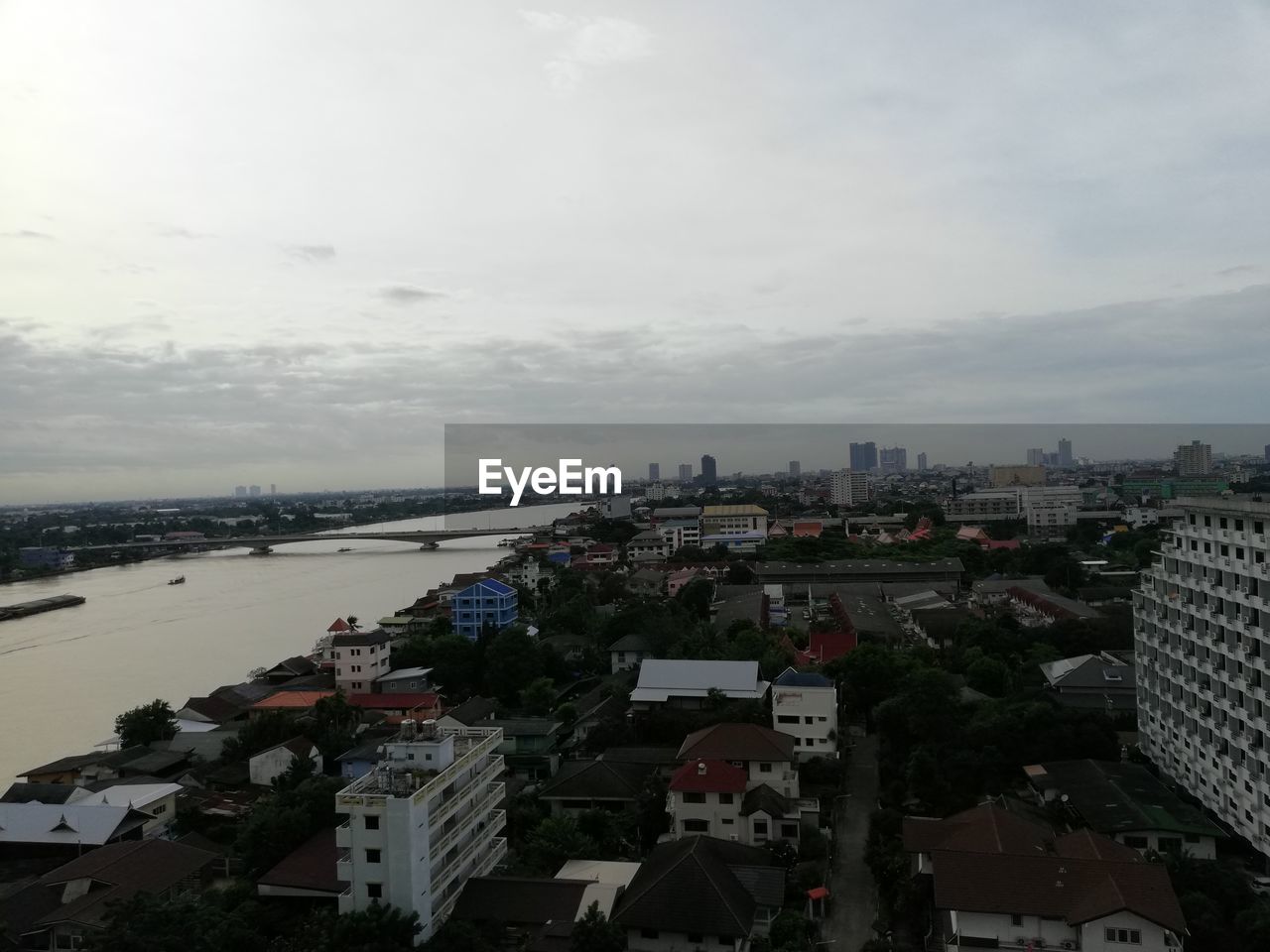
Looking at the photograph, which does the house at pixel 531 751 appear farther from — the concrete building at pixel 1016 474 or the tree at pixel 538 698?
the concrete building at pixel 1016 474

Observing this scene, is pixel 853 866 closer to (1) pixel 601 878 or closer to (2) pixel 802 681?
(1) pixel 601 878

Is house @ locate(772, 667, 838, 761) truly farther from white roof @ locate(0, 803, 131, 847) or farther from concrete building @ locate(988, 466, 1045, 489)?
concrete building @ locate(988, 466, 1045, 489)

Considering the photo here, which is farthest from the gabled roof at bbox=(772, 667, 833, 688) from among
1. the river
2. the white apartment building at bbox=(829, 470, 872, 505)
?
the white apartment building at bbox=(829, 470, 872, 505)

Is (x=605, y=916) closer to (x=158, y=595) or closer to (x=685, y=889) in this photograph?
(x=685, y=889)

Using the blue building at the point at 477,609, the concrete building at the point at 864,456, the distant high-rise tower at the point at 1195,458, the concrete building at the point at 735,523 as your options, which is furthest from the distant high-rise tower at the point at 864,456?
the blue building at the point at 477,609

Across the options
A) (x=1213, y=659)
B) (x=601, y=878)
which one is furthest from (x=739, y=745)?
(x=1213, y=659)

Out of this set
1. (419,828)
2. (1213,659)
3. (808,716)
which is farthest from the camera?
(808,716)
